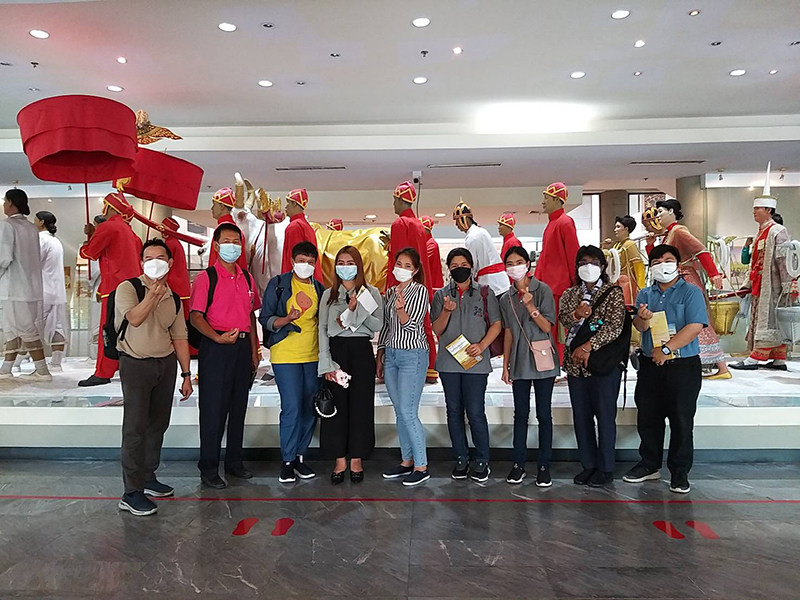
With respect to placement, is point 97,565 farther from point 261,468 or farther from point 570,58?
point 570,58

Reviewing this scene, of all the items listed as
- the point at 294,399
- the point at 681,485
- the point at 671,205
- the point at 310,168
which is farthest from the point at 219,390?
the point at 310,168

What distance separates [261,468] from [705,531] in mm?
2809

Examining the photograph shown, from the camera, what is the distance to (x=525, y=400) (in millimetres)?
3881

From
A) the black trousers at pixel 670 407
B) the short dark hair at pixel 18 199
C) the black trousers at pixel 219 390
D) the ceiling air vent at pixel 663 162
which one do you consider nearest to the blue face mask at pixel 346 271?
the black trousers at pixel 219 390

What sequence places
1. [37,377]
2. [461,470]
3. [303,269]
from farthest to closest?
[37,377] < [461,470] < [303,269]

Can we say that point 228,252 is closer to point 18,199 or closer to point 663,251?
point 663,251

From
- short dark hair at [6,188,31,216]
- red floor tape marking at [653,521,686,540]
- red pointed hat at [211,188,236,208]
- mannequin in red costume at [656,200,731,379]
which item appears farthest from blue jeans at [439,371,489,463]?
short dark hair at [6,188,31,216]

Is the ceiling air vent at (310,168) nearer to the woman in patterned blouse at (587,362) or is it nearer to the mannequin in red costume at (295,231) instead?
the mannequin in red costume at (295,231)

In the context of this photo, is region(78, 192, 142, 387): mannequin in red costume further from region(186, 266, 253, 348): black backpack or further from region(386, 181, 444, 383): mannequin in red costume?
region(386, 181, 444, 383): mannequin in red costume

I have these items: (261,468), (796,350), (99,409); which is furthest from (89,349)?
(796,350)

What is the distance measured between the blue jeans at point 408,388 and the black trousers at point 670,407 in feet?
4.62

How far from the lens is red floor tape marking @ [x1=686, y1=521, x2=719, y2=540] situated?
10.1 ft

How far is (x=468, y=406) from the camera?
12.7ft

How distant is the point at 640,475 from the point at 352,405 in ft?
6.29
